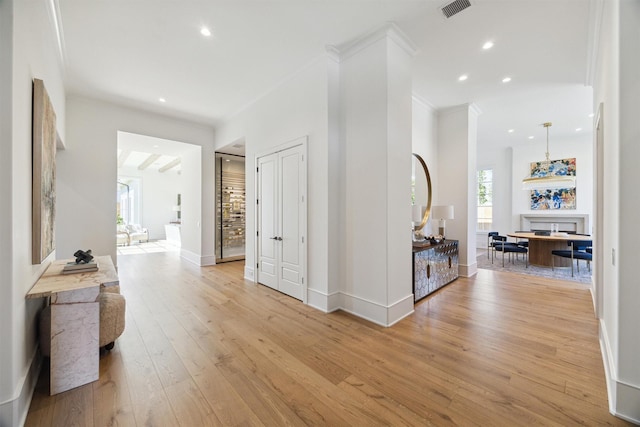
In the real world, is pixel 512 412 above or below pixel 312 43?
below

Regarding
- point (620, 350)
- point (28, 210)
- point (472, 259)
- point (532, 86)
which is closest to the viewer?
point (620, 350)

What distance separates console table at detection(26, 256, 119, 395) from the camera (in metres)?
1.93

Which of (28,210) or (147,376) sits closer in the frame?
(28,210)

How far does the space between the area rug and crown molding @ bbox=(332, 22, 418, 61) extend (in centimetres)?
529

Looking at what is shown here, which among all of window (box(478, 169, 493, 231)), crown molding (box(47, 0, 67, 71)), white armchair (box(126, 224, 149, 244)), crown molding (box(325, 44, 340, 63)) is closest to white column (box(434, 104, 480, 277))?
crown molding (box(325, 44, 340, 63))

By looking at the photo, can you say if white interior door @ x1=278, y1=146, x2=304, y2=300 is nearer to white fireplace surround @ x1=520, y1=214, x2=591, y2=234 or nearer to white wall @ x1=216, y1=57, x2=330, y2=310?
white wall @ x1=216, y1=57, x2=330, y2=310

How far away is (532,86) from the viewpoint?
4445 mm

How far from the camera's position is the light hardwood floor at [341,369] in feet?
5.60

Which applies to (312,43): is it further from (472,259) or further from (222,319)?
(472,259)

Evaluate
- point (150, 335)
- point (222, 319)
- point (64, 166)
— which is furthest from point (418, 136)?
point (64, 166)

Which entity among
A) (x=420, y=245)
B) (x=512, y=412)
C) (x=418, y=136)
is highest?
(x=418, y=136)

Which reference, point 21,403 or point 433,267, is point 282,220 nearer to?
point 433,267

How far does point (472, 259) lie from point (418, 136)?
2846 millimetres

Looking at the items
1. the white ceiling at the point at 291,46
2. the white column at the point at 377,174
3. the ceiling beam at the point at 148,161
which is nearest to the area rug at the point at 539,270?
the white ceiling at the point at 291,46
